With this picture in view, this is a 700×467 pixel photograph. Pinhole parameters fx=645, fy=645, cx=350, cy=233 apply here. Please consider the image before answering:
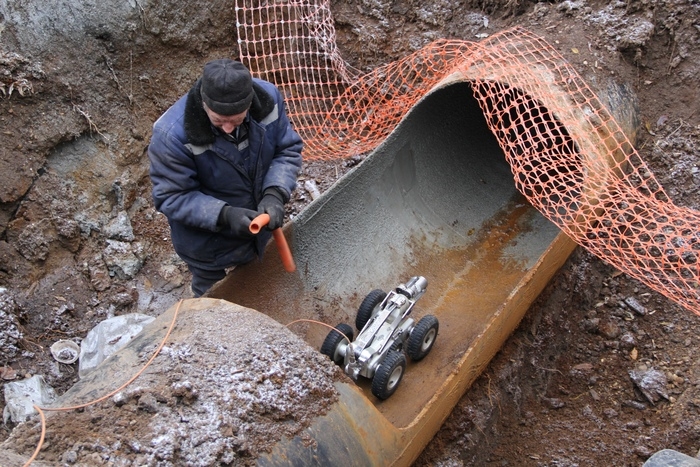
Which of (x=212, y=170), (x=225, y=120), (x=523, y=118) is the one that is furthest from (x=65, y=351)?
(x=523, y=118)

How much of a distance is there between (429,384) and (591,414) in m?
1.16

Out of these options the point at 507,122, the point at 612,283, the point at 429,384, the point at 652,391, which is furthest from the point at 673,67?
the point at 429,384

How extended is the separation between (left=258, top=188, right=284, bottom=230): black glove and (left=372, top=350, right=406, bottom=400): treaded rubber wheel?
3.13ft

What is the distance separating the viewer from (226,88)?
3.03 m

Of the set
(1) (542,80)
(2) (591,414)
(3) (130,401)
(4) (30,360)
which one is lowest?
(2) (591,414)

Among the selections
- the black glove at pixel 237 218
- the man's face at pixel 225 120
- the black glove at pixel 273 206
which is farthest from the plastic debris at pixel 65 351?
the man's face at pixel 225 120

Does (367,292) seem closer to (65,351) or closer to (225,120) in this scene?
(225,120)

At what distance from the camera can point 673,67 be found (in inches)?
196

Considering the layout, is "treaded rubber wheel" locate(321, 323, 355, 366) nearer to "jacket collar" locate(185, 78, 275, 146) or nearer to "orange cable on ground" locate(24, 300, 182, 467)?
"orange cable on ground" locate(24, 300, 182, 467)

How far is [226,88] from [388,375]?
1.71 meters

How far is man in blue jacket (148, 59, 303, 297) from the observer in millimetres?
3148

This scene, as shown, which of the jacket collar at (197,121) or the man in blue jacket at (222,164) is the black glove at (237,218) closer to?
the man in blue jacket at (222,164)

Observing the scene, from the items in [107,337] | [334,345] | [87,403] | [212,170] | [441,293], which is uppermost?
[212,170]

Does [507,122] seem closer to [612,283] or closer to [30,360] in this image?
[612,283]
